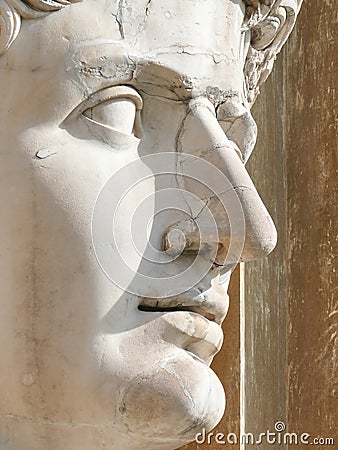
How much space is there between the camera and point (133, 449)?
175cm

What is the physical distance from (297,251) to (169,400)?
36.3 inches

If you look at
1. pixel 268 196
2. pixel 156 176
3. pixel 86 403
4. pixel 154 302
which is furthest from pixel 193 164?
pixel 268 196

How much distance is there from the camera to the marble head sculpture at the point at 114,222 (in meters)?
1.70

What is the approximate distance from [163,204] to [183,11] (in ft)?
0.92

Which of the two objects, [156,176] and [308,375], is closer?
[156,176]

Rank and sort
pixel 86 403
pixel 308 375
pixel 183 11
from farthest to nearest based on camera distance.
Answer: pixel 308 375 < pixel 183 11 < pixel 86 403

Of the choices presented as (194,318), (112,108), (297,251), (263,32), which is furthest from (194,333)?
(297,251)

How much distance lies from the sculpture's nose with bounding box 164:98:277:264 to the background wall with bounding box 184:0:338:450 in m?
0.65

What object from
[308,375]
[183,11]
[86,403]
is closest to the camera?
[86,403]

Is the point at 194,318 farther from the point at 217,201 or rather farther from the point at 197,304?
the point at 217,201

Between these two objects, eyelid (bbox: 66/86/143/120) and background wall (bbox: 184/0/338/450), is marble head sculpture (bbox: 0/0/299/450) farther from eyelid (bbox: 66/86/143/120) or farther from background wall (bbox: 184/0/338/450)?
background wall (bbox: 184/0/338/450)

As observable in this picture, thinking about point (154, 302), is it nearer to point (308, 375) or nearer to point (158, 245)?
point (158, 245)

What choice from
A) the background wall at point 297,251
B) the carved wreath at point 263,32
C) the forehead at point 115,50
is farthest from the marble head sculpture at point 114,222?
the background wall at point 297,251

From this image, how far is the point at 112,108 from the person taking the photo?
5.76 feet
